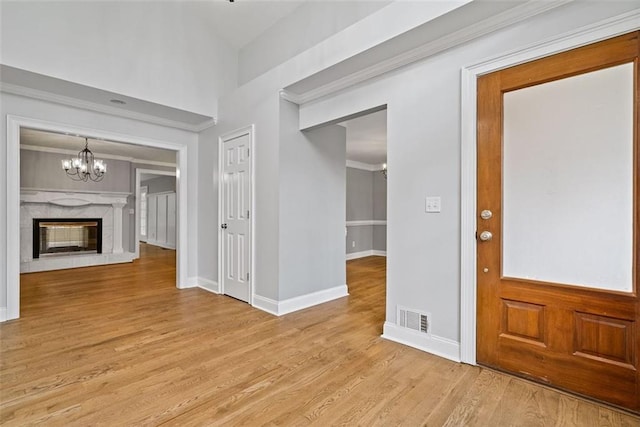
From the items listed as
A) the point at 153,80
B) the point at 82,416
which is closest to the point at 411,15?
the point at 153,80

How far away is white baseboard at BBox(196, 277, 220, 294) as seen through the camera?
4.21 m

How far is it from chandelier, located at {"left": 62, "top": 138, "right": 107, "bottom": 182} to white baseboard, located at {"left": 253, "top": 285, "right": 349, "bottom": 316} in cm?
511

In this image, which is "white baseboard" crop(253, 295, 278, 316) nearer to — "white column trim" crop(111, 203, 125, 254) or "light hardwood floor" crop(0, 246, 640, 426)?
"light hardwood floor" crop(0, 246, 640, 426)

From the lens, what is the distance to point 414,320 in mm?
2512

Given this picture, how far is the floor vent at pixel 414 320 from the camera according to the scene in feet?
8.01

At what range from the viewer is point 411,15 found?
218 centimetres

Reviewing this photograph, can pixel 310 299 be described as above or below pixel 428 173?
below

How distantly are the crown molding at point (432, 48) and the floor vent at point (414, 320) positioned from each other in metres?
2.09

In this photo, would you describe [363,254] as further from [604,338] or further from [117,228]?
[604,338]

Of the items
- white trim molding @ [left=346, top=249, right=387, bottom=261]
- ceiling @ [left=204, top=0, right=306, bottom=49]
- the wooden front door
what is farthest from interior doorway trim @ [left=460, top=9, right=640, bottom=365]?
white trim molding @ [left=346, top=249, right=387, bottom=261]

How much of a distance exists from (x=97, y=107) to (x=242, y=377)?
3624 mm

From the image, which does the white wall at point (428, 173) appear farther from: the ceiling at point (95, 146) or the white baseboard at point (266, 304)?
the ceiling at point (95, 146)

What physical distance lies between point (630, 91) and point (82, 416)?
3496 millimetres

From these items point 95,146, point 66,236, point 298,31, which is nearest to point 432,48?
point 298,31
